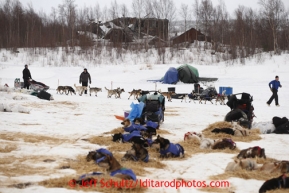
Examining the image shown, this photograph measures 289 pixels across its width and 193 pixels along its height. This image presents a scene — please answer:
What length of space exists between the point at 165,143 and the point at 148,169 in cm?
88

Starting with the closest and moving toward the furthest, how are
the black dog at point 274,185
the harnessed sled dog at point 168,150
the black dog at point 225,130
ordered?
the black dog at point 274,185 → the harnessed sled dog at point 168,150 → the black dog at point 225,130

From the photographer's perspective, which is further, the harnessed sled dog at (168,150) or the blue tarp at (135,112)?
the blue tarp at (135,112)

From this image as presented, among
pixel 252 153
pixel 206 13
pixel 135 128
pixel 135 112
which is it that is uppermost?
pixel 206 13

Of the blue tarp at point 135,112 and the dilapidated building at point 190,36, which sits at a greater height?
the dilapidated building at point 190,36

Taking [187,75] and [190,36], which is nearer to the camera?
[187,75]

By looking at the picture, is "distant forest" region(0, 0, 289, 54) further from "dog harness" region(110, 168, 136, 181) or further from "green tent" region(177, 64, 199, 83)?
"dog harness" region(110, 168, 136, 181)

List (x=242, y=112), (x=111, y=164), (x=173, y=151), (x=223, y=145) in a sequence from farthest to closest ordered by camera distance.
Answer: (x=242, y=112) < (x=223, y=145) < (x=173, y=151) < (x=111, y=164)

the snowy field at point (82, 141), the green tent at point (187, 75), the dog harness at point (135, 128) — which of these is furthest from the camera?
the green tent at point (187, 75)

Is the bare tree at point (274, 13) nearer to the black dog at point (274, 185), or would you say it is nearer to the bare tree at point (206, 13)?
the bare tree at point (206, 13)

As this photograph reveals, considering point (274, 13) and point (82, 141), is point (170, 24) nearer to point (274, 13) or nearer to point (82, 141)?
point (274, 13)

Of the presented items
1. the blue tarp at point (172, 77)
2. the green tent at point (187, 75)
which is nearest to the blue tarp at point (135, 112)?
the blue tarp at point (172, 77)

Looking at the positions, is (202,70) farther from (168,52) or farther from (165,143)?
(165,143)

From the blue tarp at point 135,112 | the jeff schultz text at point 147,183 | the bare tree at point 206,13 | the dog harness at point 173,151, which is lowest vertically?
the jeff schultz text at point 147,183

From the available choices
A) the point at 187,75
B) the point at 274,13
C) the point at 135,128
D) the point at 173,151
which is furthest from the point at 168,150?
the point at 274,13
